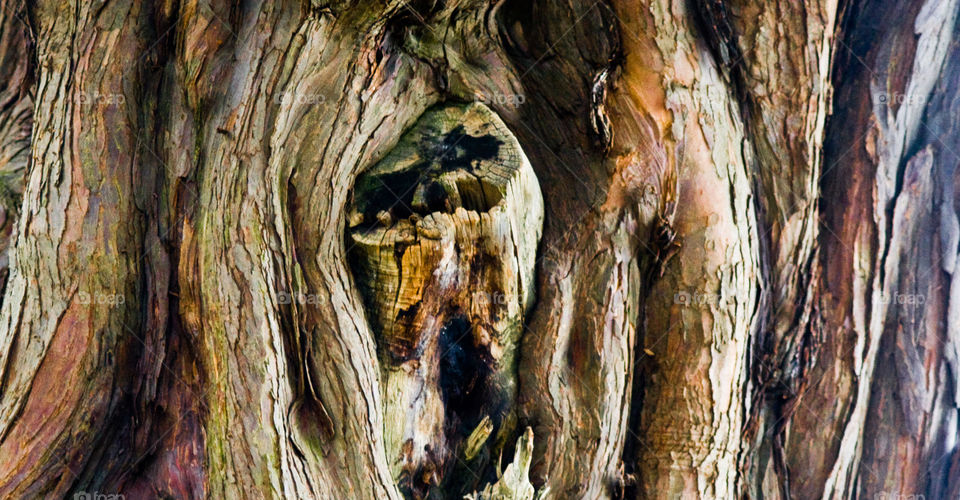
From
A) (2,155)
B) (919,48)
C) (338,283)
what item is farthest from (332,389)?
(919,48)

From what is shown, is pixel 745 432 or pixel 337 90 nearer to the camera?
pixel 337 90

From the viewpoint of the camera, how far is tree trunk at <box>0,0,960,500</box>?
2014 millimetres

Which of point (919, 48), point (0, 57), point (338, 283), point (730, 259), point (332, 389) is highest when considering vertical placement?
point (919, 48)

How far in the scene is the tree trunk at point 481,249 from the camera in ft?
6.61

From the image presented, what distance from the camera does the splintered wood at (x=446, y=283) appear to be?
215cm

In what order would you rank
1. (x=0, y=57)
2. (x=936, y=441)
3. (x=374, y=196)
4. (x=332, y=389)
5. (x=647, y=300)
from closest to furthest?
(x=332, y=389) → (x=374, y=196) → (x=647, y=300) → (x=936, y=441) → (x=0, y=57)

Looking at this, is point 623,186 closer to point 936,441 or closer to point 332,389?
point 332,389

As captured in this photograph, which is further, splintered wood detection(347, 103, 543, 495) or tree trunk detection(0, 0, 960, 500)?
splintered wood detection(347, 103, 543, 495)

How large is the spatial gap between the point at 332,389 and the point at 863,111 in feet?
7.06

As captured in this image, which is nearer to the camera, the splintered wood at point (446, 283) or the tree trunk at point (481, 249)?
the tree trunk at point (481, 249)

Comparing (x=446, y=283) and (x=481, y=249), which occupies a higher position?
(x=481, y=249)

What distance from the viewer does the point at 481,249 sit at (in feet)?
7.23

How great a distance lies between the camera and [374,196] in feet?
7.33

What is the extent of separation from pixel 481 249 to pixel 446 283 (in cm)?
16
